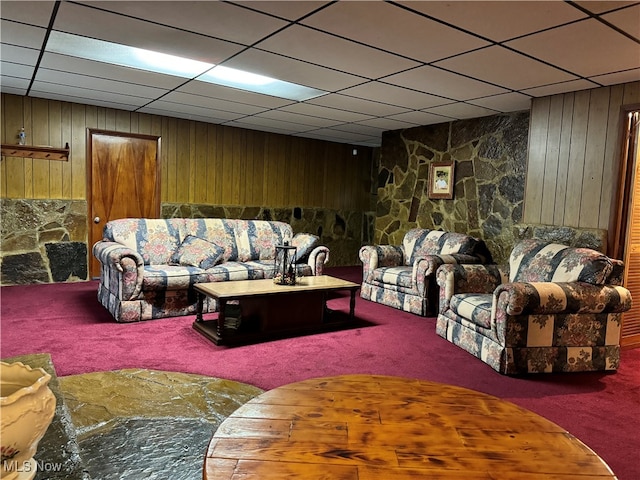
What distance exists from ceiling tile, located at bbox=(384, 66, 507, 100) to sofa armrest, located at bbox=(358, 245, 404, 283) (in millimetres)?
1879

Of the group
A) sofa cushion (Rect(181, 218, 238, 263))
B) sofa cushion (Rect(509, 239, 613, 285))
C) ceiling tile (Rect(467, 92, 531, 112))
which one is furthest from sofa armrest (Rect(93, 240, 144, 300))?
ceiling tile (Rect(467, 92, 531, 112))

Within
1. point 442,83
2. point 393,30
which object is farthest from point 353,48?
point 442,83

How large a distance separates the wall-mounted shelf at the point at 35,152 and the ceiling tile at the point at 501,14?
4739mm

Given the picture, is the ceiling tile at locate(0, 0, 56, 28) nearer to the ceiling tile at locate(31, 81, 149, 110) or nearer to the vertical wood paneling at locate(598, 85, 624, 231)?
the ceiling tile at locate(31, 81, 149, 110)

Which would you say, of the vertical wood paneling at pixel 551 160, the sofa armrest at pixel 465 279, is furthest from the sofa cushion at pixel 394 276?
the vertical wood paneling at pixel 551 160

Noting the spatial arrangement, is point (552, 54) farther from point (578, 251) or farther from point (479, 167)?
point (479, 167)

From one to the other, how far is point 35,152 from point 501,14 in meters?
5.20

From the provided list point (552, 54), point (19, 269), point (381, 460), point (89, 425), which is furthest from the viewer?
point (19, 269)

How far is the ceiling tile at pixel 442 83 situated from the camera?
368 cm

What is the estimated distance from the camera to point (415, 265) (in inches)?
189

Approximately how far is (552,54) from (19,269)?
5.81 m

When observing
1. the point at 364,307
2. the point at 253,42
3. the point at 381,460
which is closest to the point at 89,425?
the point at 381,460

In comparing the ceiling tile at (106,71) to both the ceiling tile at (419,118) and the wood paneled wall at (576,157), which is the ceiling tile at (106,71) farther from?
the wood paneled wall at (576,157)

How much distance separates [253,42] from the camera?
3.12m
